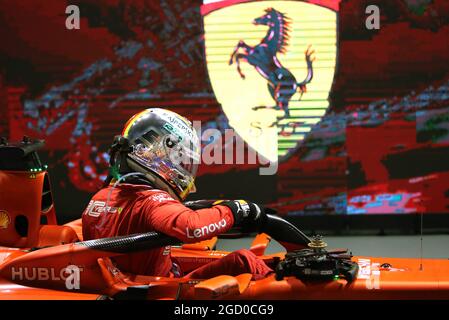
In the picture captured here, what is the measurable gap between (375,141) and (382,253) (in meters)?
1.40

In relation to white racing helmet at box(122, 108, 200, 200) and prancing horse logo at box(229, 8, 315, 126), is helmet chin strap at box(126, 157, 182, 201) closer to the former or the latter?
white racing helmet at box(122, 108, 200, 200)

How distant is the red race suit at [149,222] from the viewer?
9.52 feet

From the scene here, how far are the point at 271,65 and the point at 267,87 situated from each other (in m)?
0.24

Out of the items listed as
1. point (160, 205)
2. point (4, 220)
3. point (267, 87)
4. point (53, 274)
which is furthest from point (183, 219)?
point (267, 87)

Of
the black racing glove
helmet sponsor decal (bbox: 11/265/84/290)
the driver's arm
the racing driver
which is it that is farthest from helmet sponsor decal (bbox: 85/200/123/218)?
the black racing glove

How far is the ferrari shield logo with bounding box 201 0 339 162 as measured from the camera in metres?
6.79

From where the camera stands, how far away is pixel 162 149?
329cm

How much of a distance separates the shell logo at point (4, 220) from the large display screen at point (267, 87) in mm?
2684

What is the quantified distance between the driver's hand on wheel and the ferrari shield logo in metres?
3.60

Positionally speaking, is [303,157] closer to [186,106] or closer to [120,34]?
[186,106]

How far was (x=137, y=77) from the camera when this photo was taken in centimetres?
699

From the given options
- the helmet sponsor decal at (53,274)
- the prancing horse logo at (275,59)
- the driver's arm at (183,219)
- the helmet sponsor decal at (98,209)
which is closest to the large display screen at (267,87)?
the prancing horse logo at (275,59)

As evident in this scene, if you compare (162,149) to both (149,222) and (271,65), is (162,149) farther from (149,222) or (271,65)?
(271,65)
